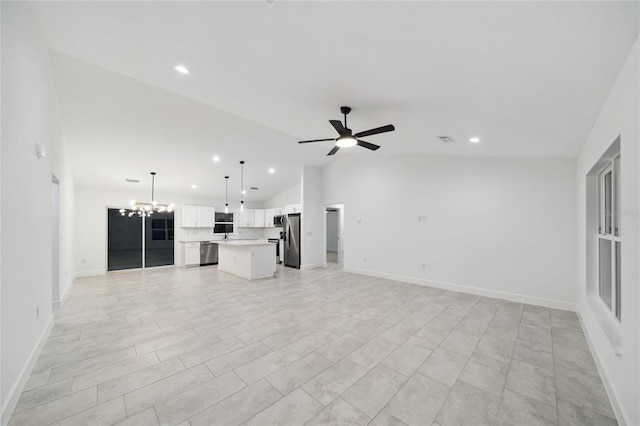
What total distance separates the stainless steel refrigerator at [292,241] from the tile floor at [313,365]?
3474 mm

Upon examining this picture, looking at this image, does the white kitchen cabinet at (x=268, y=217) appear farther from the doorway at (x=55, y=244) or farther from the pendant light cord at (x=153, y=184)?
the doorway at (x=55, y=244)

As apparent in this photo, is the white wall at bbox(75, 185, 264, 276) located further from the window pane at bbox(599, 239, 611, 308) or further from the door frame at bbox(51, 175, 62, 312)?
the window pane at bbox(599, 239, 611, 308)

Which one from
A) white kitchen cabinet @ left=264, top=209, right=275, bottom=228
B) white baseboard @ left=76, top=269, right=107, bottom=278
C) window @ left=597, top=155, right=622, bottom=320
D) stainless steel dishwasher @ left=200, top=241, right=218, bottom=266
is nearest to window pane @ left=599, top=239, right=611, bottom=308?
window @ left=597, top=155, right=622, bottom=320

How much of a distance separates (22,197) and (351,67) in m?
3.16

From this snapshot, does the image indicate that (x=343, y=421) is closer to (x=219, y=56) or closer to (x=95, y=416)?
(x=95, y=416)

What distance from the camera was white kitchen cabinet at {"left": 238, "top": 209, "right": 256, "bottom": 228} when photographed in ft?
33.5

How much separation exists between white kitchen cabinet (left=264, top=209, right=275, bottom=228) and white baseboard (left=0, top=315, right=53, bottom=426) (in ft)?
24.1

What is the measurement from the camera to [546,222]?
14.8 feet

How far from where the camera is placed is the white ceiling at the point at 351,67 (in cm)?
178

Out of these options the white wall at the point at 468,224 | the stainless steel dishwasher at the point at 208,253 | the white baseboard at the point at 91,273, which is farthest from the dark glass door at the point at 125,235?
the white wall at the point at 468,224

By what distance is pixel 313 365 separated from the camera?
102 inches

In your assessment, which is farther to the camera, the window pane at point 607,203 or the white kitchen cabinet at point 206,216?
the white kitchen cabinet at point 206,216

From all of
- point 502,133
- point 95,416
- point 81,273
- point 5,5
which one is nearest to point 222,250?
point 81,273

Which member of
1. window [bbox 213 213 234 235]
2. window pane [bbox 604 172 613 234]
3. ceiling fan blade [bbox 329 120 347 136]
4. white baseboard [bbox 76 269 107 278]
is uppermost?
ceiling fan blade [bbox 329 120 347 136]
